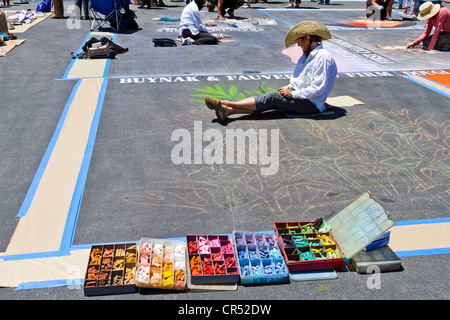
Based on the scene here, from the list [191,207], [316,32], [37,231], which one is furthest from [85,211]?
[316,32]

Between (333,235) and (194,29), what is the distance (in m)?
9.30

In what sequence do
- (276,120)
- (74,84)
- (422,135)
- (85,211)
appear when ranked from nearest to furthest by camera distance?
(85,211), (422,135), (276,120), (74,84)

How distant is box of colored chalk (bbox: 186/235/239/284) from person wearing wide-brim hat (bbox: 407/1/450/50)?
9851mm

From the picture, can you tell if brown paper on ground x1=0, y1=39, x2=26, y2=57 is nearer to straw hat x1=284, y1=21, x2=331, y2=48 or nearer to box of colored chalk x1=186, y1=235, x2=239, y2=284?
straw hat x1=284, y1=21, x2=331, y2=48

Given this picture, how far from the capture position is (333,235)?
4.09 m

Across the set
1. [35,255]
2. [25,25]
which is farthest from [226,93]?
[25,25]

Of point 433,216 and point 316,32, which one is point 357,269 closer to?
point 433,216

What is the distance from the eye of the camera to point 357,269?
148 inches

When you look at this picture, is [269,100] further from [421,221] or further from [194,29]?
[194,29]

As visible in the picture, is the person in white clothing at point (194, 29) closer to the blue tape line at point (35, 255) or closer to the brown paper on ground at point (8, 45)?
the brown paper on ground at point (8, 45)

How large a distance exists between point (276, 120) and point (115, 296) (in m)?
4.31

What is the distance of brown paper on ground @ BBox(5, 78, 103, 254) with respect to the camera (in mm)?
4094

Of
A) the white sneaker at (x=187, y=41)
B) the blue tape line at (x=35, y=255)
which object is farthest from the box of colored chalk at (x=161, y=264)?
the white sneaker at (x=187, y=41)

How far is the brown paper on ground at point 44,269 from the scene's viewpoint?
3602 millimetres
